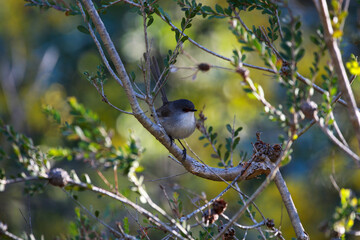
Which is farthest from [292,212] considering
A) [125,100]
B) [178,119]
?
[125,100]

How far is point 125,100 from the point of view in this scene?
26.0 feet

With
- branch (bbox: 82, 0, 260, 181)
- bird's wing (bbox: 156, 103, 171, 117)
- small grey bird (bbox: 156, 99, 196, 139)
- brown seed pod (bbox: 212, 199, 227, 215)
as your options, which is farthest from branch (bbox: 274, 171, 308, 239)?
bird's wing (bbox: 156, 103, 171, 117)

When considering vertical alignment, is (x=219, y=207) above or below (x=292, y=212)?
above

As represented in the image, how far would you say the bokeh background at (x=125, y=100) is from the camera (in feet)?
21.9

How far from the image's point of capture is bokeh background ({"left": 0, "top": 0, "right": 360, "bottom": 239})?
6.67 metres

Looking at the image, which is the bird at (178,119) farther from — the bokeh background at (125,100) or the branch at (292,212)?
the bokeh background at (125,100)

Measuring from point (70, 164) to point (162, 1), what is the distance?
376 centimetres

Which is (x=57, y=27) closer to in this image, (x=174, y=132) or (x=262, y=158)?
(x=174, y=132)

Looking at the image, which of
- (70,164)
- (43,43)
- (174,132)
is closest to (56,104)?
(70,164)

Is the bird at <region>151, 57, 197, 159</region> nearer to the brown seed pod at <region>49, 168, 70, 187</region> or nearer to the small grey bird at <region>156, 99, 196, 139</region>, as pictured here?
the small grey bird at <region>156, 99, 196, 139</region>

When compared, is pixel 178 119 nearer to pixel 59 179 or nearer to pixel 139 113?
pixel 139 113

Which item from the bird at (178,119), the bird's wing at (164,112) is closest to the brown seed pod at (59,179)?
the bird at (178,119)

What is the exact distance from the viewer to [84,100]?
8.30 metres

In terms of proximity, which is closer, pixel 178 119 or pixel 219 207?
pixel 219 207
